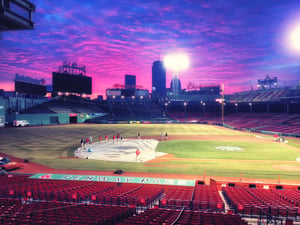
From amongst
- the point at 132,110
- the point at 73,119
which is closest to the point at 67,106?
the point at 73,119

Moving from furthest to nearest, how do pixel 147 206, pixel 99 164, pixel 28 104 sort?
pixel 28 104, pixel 99 164, pixel 147 206

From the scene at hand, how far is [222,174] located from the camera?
71.8 feet

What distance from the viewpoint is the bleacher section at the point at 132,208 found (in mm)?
8055

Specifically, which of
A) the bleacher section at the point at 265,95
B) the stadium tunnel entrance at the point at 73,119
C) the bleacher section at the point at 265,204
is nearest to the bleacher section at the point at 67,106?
the stadium tunnel entrance at the point at 73,119

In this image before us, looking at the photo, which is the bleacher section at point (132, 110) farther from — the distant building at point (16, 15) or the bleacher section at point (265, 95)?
the distant building at point (16, 15)

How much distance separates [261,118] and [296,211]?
8205 cm

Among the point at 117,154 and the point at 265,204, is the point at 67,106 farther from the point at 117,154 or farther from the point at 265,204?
the point at 265,204

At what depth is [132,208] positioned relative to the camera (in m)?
10.6

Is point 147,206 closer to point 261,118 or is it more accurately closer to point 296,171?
point 296,171

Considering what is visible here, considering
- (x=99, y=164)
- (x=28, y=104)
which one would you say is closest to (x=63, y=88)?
(x=28, y=104)

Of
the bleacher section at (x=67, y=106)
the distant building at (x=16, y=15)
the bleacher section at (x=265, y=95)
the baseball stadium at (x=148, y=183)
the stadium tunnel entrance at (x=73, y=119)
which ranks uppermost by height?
the bleacher section at (x=265, y=95)

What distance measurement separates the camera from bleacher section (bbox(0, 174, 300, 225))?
805cm

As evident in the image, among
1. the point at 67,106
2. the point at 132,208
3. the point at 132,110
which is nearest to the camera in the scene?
the point at 132,208

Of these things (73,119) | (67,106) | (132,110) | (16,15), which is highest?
(67,106)
